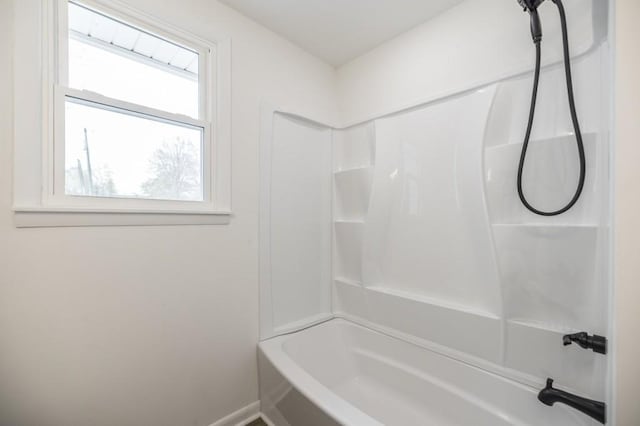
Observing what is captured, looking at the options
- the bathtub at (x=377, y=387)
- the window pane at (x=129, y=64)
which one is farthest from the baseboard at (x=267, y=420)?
the window pane at (x=129, y=64)

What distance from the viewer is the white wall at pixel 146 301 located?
40.6 inches

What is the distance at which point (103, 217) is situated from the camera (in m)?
1.18

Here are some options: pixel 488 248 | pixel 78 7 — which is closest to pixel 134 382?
pixel 78 7

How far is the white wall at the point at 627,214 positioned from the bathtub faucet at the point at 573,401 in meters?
0.29

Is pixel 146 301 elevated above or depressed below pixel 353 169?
below

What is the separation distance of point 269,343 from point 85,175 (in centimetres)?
134

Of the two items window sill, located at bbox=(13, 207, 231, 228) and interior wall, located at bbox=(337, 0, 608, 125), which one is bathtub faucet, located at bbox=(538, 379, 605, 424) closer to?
interior wall, located at bbox=(337, 0, 608, 125)

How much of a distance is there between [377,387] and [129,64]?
7.89ft

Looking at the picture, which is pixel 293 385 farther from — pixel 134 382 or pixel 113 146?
pixel 113 146

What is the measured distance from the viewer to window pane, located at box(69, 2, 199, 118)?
121cm

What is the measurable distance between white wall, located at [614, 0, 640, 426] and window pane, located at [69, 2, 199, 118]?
5.98 feet

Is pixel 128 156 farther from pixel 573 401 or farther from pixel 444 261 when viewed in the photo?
pixel 573 401

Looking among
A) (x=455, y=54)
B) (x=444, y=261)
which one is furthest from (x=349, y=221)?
(x=455, y=54)

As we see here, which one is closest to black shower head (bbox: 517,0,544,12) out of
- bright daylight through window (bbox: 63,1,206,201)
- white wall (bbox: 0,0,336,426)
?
white wall (bbox: 0,0,336,426)
